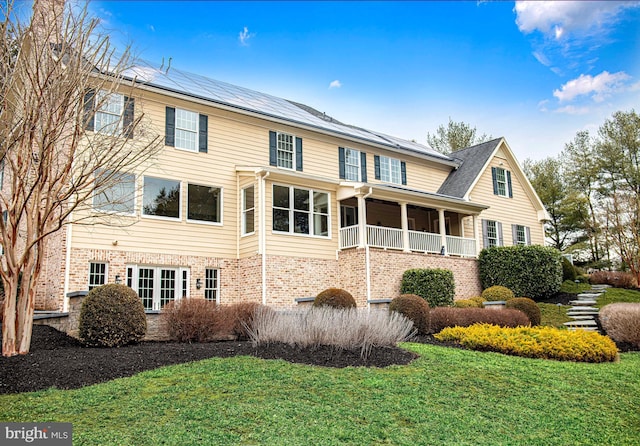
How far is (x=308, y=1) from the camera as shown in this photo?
14234 millimetres

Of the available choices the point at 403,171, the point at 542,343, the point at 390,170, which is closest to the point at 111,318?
the point at 542,343

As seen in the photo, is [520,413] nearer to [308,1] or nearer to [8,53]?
[8,53]

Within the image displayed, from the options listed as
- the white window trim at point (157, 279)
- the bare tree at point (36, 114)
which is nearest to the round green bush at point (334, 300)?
the white window trim at point (157, 279)

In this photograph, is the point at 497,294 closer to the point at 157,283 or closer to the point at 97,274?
the point at 157,283

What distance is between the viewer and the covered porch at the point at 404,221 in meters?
→ 19.0

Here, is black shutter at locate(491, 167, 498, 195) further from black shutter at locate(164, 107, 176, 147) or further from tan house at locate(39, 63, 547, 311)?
black shutter at locate(164, 107, 176, 147)

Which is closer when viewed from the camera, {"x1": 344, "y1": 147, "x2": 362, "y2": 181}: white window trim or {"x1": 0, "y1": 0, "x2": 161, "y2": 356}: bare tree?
{"x1": 0, "y1": 0, "x2": 161, "y2": 356}: bare tree

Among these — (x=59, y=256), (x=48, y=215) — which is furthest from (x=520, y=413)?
(x=59, y=256)

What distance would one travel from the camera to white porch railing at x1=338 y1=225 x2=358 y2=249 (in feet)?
62.1

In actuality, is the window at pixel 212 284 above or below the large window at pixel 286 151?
below

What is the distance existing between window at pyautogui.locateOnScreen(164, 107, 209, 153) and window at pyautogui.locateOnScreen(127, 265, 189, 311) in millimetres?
4014

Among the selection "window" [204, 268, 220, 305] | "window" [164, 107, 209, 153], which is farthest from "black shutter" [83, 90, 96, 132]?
"window" [204, 268, 220, 305]

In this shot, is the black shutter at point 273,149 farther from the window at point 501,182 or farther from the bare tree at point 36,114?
the window at point 501,182

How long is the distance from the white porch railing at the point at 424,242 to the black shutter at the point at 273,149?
229 inches
